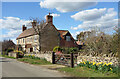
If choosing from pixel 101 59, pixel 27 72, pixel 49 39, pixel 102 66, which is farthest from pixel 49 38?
pixel 102 66

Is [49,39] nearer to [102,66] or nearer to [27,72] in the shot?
[27,72]

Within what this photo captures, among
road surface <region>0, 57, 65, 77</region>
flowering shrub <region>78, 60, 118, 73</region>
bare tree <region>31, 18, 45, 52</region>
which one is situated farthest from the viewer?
bare tree <region>31, 18, 45, 52</region>

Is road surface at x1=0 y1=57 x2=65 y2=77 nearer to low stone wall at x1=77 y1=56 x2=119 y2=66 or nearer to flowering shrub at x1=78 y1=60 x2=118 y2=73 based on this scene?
flowering shrub at x1=78 y1=60 x2=118 y2=73

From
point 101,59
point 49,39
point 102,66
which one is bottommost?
point 102,66

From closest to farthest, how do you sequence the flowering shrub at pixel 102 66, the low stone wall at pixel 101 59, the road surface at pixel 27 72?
1. the flowering shrub at pixel 102 66
2. the low stone wall at pixel 101 59
3. the road surface at pixel 27 72

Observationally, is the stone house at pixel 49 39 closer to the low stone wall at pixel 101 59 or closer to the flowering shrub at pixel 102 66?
the low stone wall at pixel 101 59

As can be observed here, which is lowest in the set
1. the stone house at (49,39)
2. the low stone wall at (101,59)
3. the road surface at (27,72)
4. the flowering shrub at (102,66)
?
the road surface at (27,72)

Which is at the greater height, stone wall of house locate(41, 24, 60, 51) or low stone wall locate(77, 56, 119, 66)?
stone wall of house locate(41, 24, 60, 51)

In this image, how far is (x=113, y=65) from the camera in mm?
9141

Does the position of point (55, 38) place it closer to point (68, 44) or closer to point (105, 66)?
point (68, 44)

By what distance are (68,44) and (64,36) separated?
2582 millimetres

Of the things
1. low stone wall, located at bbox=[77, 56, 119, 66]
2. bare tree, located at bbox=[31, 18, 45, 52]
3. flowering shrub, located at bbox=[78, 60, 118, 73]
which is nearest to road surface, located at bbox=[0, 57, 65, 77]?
flowering shrub, located at bbox=[78, 60, 118, 73]

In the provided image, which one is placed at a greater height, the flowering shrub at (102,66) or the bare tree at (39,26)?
the bare tree at (39,26)

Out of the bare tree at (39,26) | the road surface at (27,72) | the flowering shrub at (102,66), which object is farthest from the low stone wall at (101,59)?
the bare tree at (39,26)
